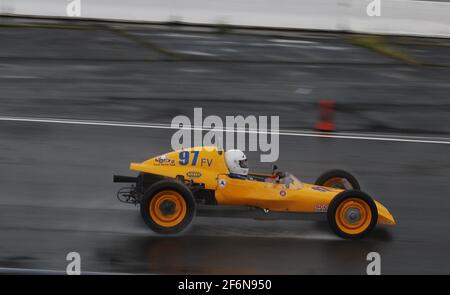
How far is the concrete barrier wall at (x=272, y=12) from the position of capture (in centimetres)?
2006

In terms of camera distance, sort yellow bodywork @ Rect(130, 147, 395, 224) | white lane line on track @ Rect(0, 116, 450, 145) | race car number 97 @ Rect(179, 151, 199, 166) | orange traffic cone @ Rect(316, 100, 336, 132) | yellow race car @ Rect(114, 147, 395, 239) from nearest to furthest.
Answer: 1. yellow race car @ Rect(114, 147, 395, 239)
2. yellow bodywork @ Rect(130, 147, 395, 224)
3. race car number 97 @ Rect(179, 151, 199, 166)
4. white lane line on track @ Rect(0, 116, 450, 145)
5. orange traffic cone @ Rect(316, 100, 336, 132)

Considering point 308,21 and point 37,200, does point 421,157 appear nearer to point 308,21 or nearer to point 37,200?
point 37,200

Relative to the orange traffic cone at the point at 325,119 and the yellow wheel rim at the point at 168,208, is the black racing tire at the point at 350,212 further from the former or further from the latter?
the orange traffic cone at the point at 325,119

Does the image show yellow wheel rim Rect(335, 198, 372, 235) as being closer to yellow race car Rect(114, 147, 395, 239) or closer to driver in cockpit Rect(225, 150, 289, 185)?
yellow race car Rect(114, 147, 395, 239)

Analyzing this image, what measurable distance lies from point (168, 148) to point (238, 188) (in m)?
3.61

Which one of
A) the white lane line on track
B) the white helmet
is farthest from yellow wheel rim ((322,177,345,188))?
the white lane line on track

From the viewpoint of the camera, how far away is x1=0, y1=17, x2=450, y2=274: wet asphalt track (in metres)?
9.66

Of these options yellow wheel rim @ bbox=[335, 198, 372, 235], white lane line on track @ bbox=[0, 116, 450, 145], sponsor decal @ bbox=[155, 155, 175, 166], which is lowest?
yellow wheel rim @ bbox=[335, 198, 372, 235]

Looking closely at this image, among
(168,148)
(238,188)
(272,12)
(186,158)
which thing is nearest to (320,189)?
(238,188)

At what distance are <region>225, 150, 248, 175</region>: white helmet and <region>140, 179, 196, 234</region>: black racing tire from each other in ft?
2.20

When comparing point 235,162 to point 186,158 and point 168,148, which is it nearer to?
point 186,158

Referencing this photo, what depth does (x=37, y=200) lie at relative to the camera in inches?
441

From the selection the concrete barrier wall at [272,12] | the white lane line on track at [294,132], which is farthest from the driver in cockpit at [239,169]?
the concrete barrier wall at [272,12]

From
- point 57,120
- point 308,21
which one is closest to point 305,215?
point 57,120
